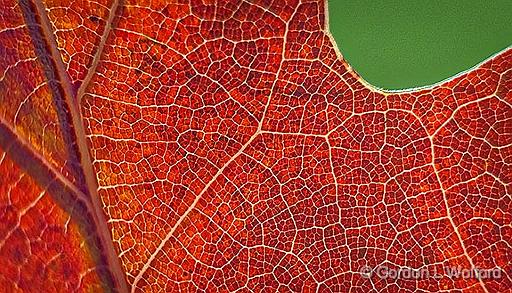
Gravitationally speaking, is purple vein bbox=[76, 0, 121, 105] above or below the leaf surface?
above

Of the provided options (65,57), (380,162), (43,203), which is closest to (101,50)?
(65,57)

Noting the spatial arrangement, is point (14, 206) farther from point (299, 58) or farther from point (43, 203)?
point (299, 58)

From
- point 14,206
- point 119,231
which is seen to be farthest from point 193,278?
point 14,206

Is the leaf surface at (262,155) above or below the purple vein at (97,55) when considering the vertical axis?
below

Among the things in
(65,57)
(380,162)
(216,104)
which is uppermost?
(65,57)

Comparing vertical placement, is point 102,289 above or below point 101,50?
below

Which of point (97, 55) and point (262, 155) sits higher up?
point (97, 55)

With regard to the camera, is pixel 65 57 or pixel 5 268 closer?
pixel 5 268
